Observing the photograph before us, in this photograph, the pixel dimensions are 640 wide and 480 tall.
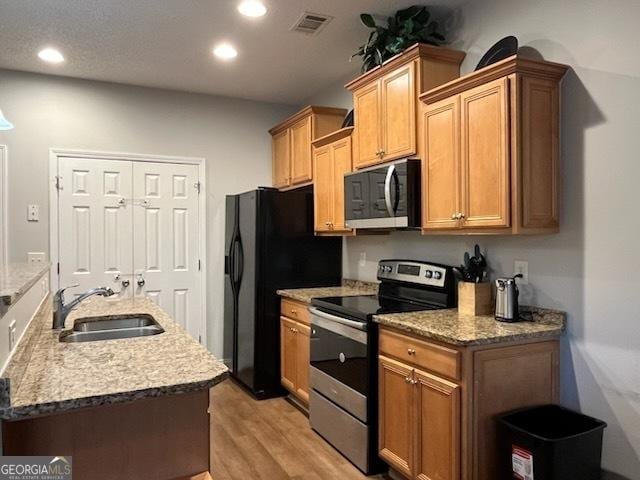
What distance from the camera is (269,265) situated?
3879 millimetres

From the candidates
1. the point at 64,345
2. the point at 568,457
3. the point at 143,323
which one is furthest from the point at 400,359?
the point at 64,345

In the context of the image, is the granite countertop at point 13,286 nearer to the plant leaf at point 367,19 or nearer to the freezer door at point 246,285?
the freezer door at point 246,285

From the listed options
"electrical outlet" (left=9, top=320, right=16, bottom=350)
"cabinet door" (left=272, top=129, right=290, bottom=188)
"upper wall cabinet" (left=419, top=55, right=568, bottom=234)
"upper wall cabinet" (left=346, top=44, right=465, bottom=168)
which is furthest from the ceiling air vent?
"electrical outlet" (left=9, top=320, right=16, bottom=350)

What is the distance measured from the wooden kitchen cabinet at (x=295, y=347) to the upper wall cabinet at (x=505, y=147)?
151 cm

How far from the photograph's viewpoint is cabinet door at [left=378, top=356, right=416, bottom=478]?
7.70 feet

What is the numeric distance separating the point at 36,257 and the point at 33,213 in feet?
1.19

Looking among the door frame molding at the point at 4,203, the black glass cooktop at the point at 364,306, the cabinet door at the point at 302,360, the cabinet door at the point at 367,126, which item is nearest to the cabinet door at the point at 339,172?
the cabinet door at the point at 367,126

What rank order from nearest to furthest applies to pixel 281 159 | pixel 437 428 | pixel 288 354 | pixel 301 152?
pixel 437 428
pixel 288 354
pixel 301 152
pixel 281 159

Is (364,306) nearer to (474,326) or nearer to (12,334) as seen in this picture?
(474,326)

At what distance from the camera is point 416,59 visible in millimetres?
2730

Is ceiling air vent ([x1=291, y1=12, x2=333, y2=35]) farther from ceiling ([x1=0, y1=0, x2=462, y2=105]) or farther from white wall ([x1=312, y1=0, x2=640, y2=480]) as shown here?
white wall ([x1=312, y1=0, x2=640, y2=480])

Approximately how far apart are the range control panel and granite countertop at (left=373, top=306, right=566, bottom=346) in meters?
0.34

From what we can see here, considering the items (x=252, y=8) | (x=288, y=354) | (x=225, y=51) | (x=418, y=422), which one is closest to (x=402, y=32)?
(x=252, y=8)

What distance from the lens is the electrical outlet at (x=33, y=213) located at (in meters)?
3.96
